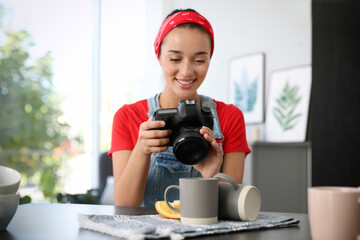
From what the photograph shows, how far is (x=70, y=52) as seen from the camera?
3641 millimetres

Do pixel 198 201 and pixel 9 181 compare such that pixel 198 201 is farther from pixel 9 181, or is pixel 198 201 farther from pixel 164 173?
pixel 164 173

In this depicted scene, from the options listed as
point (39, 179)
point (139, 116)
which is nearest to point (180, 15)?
point (139, 116)

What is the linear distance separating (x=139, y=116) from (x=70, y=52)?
242 cm

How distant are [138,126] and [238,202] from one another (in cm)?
67

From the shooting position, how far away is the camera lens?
91cm

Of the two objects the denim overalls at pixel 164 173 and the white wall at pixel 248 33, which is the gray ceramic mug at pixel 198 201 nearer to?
the denim overalls at pixel 164 173

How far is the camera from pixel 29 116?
11.5 ft

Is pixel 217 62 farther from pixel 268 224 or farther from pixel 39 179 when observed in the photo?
pixel 268 224


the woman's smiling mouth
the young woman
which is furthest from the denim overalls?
the woman's smiling mouth

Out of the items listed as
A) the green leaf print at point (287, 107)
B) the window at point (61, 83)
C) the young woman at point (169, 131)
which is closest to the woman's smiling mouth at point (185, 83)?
the young woman at point (169, 131)

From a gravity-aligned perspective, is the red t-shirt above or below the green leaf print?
below

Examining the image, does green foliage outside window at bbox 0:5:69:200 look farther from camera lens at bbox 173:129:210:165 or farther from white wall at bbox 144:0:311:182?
camera lens at bbox 173:129:210:165

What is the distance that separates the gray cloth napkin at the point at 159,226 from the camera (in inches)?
26.0

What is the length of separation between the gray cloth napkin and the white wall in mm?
2478
